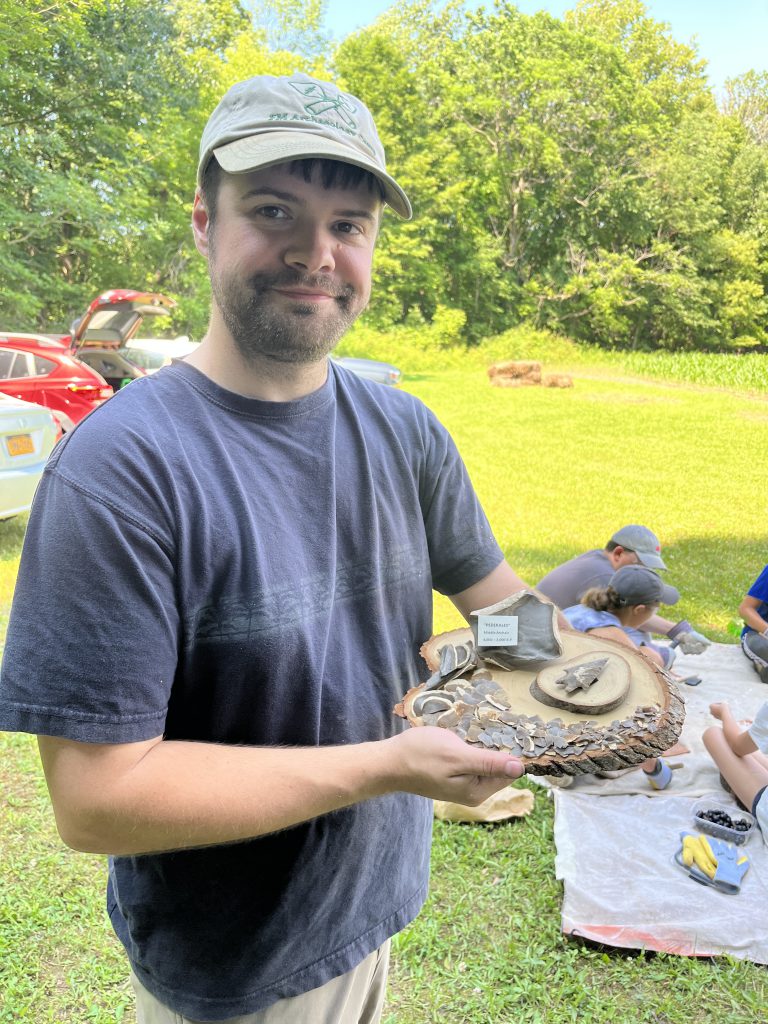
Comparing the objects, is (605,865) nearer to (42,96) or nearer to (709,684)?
(709,684)

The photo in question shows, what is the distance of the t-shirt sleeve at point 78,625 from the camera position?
2.29ft

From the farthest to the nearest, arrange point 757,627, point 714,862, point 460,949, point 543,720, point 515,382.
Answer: point 515,382 → point 757,627 → point 714,862 → point 460,949 → point 543,720

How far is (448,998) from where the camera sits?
203 centimetres

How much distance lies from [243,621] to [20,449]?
13.8ft

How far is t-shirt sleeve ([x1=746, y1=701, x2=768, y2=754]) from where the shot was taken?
275 centimetres

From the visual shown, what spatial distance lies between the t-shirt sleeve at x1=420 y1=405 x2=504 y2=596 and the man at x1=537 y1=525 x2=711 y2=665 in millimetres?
2523

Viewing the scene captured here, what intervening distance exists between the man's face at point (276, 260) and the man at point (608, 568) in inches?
113

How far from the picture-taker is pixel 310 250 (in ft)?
3.00

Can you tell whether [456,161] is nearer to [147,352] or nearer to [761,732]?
[147,352]

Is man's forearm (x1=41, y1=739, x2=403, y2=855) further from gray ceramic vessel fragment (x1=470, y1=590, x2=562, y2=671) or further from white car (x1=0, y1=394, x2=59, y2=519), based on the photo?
white car (x1=0, y1=394, x2=59, y2=519)

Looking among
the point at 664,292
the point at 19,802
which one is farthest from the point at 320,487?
the point at 664,292

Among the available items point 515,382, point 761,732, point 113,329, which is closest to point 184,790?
point 761,732

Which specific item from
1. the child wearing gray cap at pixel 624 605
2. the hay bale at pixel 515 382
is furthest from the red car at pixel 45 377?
the hay bale at pixel 515 382

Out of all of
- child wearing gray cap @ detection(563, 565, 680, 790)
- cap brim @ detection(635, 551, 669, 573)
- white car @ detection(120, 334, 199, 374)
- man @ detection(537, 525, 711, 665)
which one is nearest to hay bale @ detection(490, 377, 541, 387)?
white car @ detection(120, 334, 199, 374)
